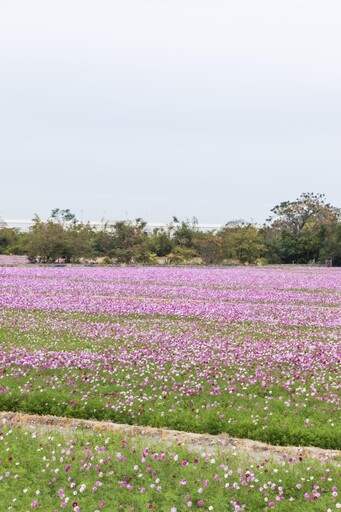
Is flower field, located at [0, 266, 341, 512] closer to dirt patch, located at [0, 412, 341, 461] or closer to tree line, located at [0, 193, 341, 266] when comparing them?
dirt patch, located at [0, 412, 341, 461]

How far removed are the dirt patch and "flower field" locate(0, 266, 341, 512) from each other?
0.89ft

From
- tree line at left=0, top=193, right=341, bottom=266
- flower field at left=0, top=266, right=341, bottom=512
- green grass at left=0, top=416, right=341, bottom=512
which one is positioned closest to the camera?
green grass at left=0, top=416, right=341, bottom=512

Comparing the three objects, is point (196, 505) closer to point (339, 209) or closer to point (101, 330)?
point (101, 330)

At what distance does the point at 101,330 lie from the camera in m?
17.3

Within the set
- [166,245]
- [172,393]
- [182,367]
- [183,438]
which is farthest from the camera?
[166,245]

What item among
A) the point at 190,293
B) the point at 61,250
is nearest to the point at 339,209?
the point at 61,250

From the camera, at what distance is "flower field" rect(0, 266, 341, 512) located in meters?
6.64

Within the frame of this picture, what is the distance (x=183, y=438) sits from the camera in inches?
340

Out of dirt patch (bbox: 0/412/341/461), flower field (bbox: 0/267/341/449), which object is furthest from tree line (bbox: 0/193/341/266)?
dirt patch (bbox: 0/412/341/461)

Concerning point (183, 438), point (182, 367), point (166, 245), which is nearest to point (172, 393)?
point (182, 367)

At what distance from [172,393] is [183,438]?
2005 millimetres

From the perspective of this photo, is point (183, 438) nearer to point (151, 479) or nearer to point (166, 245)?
point (151, 479)

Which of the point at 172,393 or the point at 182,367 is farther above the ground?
the point at 182,367

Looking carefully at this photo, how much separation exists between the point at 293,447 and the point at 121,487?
10.0 feet
